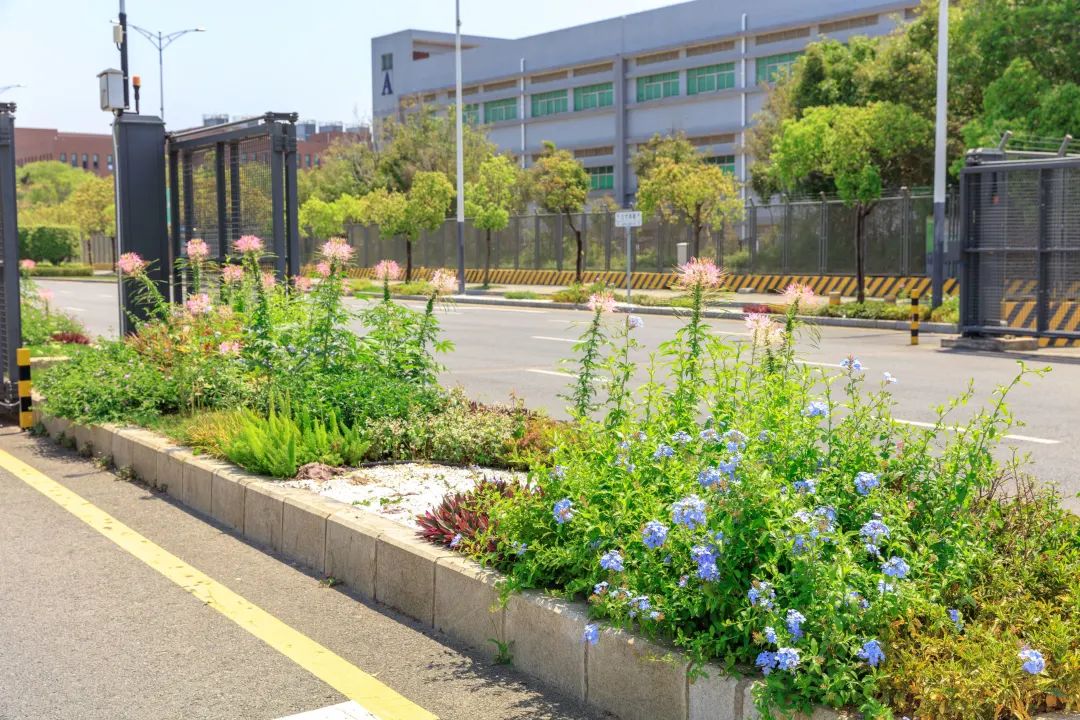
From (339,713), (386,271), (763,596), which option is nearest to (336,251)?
(386,271)

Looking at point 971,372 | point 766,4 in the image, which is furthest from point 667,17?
point 971,372

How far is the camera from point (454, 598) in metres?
5.07

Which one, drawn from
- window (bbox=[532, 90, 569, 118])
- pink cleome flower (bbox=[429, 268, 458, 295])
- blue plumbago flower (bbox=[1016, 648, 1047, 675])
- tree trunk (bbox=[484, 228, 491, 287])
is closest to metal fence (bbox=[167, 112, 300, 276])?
pink cleome flower (bbox=[429, 268, 458, 295])

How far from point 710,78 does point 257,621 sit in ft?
236

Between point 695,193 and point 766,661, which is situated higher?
point 695,193

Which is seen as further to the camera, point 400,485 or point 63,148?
point 63,148

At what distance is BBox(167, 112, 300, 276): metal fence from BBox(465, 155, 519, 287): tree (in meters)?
33.1

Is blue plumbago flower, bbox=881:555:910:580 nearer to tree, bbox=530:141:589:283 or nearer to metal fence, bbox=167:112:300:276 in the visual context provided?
metal fence, bbox=167:112:300:276

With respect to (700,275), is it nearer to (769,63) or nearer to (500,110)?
(769,63)

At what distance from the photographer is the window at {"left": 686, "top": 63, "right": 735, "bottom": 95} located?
238 feet

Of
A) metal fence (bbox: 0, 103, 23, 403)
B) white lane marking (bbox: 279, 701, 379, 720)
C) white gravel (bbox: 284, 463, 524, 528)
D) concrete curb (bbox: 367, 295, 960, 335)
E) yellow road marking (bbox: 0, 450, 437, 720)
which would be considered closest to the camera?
white lane marking (bbox: 279, 701, 379, 720)

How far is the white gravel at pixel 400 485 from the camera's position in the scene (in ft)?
20.8

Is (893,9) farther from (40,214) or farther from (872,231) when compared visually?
(40,214)

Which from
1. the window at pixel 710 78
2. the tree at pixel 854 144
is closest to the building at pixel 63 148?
the window at pixel 710 78
